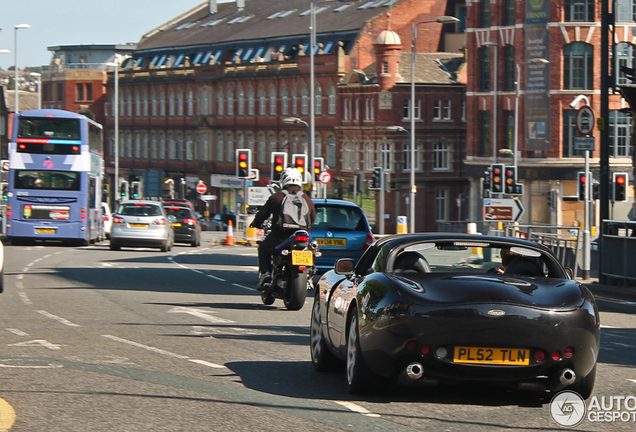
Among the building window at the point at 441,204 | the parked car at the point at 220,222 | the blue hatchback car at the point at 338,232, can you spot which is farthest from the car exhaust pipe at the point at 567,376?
the parked car at the point at 220,222

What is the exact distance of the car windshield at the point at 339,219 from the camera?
2047 centimetres

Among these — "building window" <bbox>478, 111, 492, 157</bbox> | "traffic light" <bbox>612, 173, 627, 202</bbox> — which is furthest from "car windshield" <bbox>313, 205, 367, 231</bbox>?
"building window" <bbox>478, 111, 492, 157</bbox>

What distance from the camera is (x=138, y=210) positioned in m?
34.5

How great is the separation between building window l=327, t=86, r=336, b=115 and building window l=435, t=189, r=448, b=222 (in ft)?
34.3

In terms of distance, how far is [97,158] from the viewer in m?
40.9

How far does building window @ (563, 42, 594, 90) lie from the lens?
6419cm

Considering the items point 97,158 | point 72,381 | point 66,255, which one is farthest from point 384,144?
point 72,381

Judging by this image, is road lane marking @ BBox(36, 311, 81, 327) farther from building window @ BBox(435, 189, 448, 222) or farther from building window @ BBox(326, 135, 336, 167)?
building window @ BBox(326, 135, 336, 167)

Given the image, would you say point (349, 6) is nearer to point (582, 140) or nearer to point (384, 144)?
point (384, 144)

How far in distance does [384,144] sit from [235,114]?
73.8ft

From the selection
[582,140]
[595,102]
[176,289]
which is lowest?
[176,289]

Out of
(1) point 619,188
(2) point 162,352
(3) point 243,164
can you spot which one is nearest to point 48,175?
(3) point 243,164

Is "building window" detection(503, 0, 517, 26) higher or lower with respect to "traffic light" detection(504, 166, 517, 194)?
higher

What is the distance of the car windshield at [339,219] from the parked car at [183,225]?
2083 cm
